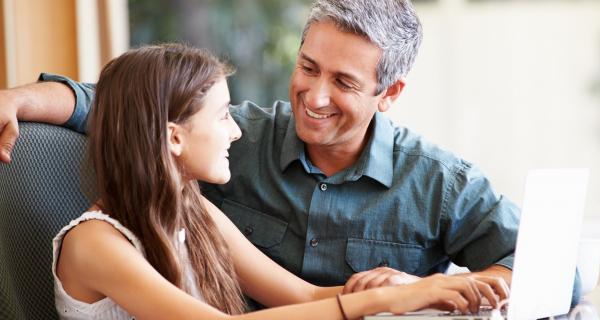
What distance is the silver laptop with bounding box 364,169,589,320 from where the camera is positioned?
1241 mm

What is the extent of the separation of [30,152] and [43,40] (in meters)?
1.73

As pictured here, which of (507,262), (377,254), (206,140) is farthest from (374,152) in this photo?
(206,140)

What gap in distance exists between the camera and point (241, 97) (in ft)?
12.0

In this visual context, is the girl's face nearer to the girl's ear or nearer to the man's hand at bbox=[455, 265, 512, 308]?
the girl's ear

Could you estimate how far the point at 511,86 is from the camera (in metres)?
3.40

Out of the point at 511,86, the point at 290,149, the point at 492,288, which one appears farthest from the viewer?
the point at 511,86

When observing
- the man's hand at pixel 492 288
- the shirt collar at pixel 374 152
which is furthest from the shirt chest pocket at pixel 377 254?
the man's hand at pixel 492 288

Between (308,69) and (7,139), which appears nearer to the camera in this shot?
(7,139)

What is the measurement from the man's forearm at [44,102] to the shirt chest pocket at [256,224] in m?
0.43

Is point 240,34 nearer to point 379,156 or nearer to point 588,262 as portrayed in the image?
point 379,156

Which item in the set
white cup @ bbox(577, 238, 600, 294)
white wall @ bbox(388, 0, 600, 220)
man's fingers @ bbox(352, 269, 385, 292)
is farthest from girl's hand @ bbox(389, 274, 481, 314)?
white wall @ bbox(388, 0, 600, 220)

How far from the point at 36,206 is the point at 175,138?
31 centimetres

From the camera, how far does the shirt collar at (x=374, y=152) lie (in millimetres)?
1897

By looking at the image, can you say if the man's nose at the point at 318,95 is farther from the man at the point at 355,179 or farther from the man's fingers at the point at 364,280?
the man's fingers at the point at 364,280
